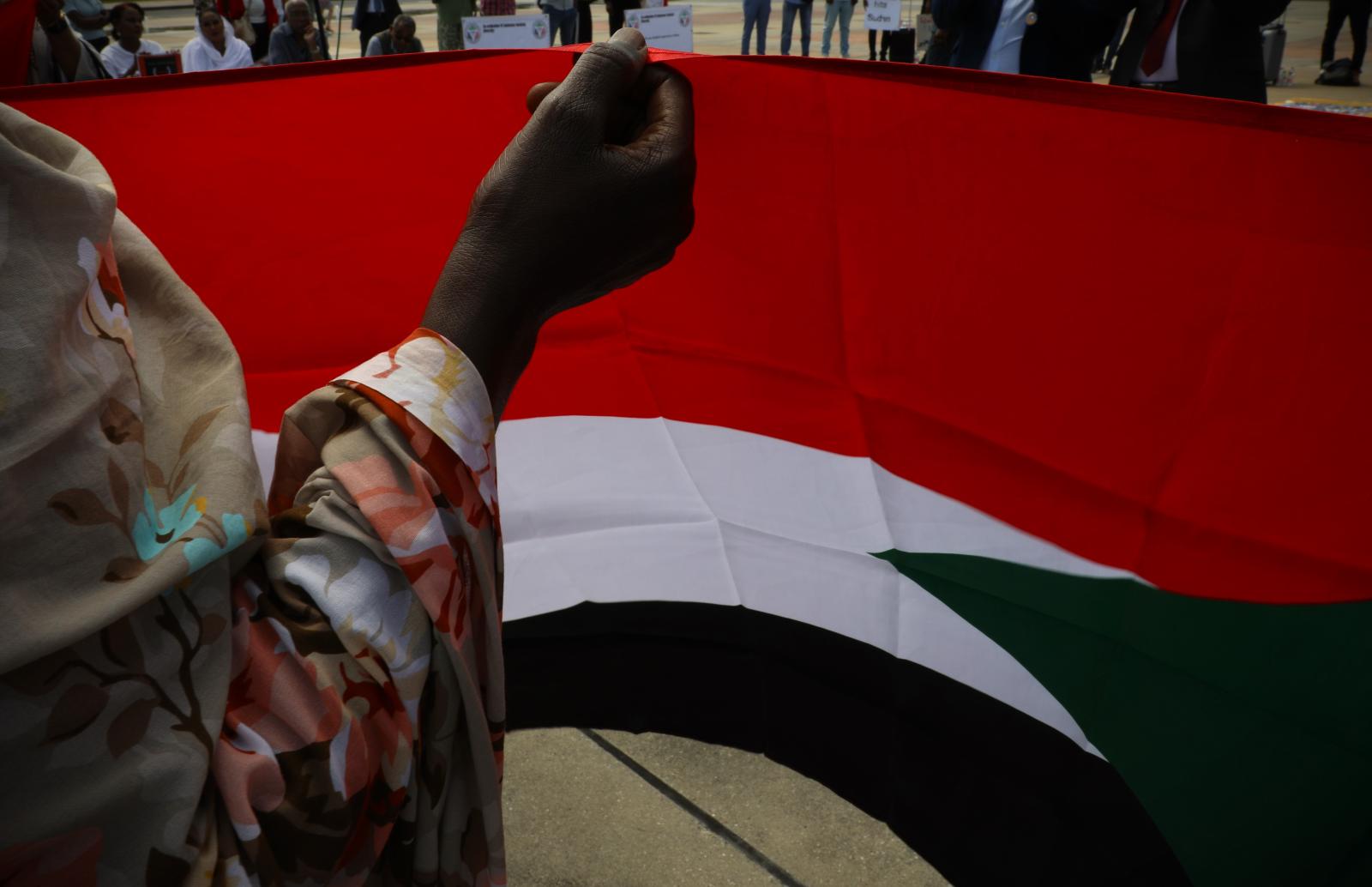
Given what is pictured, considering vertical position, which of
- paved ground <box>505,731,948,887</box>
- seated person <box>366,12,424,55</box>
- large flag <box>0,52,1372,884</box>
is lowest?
paved ground <box>505,731,948,887</box>

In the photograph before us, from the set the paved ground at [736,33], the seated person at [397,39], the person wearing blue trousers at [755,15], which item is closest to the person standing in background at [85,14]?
the seated person at [397,39]

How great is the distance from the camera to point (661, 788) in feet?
5.94

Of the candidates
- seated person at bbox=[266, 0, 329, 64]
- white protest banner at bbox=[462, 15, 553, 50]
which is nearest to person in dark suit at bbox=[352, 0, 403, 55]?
seated person at bbox=[266, 0, 329, 64]

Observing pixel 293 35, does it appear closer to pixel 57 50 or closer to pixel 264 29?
pixel 264 29

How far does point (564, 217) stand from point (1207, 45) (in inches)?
122

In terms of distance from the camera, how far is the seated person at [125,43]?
22.9 ft

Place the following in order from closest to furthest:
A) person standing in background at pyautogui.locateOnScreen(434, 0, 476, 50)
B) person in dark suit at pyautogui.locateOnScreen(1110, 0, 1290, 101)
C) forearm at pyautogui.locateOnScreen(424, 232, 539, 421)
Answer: forearm at pyautogui.locateOnScreen(424, 232, 539, 421), person in dark suit at pyautogui.locateOnScreen(1110, 0, 1290, 101), person standing in background at pyautogui.locateOnScreen(434, 0, 476, 50)

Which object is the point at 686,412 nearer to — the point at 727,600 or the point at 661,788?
the point at 727,600

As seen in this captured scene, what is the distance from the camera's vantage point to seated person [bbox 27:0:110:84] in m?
3.47

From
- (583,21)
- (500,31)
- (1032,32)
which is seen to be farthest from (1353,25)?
(500,31)

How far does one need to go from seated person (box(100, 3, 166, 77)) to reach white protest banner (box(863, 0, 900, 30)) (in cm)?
492

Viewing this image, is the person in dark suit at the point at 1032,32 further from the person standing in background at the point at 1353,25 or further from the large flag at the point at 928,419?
the person standing in background at the point at 1353,25

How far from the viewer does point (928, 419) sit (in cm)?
157

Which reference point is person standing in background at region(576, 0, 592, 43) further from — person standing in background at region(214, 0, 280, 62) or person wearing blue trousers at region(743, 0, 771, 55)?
person standing in background at region(214, 0, 280, 62)
